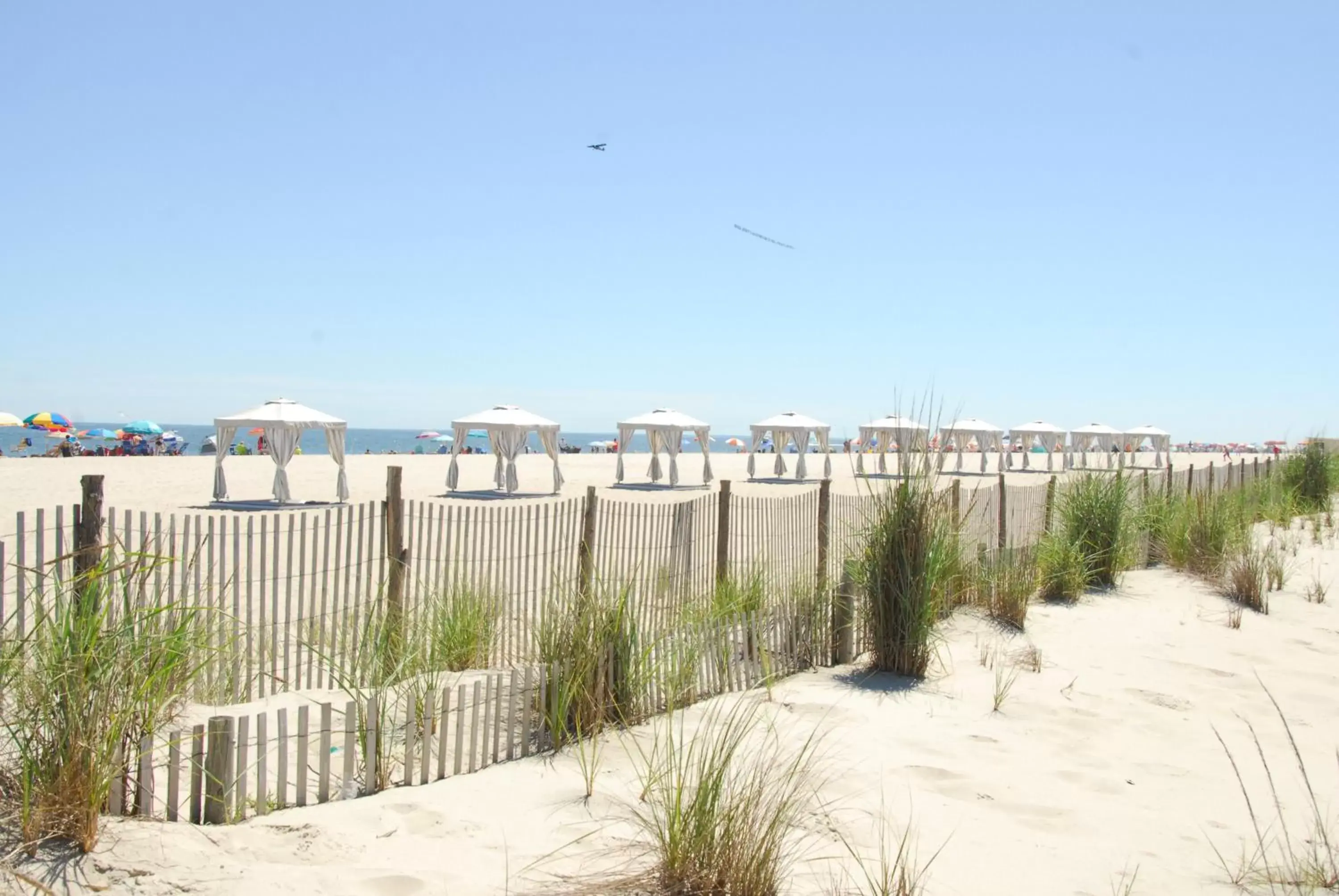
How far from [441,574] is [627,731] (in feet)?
8.73

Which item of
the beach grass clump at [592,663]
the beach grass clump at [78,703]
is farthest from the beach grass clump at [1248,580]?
the beach grass clump at [78,703]

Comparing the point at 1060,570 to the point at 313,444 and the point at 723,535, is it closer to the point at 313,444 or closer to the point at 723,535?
the point at 723,535

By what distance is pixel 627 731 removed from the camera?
4656 millimetres

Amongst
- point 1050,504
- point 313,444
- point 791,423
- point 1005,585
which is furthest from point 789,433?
point 313,444

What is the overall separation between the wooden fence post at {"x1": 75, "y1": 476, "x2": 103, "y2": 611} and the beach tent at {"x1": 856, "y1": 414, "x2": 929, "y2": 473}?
12.2 feet

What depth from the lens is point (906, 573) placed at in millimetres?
6113

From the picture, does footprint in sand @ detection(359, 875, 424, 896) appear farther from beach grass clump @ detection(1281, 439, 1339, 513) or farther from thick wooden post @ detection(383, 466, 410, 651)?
beach grass clump @ detection(1281, 439, 1339, 513)

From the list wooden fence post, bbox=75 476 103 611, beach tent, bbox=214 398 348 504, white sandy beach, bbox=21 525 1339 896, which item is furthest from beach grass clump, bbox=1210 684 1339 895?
beach tent, bbox=214 398 348 504

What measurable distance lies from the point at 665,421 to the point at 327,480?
28.6 ft

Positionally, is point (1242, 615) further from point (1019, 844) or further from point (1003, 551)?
point (1019, 844)

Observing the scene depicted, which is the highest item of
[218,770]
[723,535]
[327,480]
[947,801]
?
[723,535]

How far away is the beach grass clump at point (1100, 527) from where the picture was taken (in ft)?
31.3

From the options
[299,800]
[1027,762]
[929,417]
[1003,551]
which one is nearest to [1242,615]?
[1003,551]

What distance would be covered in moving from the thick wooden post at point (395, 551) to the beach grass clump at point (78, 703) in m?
2.28
